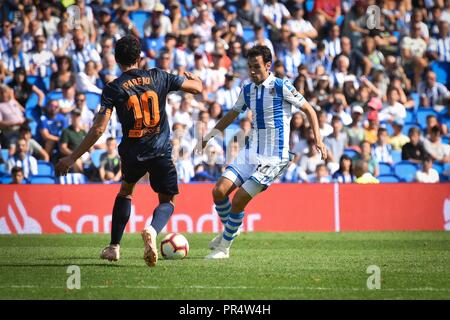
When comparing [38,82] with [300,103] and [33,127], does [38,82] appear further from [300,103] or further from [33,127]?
[300,103]

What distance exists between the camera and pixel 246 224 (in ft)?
58.3

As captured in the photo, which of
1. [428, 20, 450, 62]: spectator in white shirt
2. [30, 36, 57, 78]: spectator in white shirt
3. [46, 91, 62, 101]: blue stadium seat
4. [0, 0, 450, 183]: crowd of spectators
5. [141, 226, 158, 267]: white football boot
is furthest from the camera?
[428, 20, 450, 62]: spectator in white shirt

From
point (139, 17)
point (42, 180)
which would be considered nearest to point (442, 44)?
point (139, 17)

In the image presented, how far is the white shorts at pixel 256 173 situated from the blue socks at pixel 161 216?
3.55 ft

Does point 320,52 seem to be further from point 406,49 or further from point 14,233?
point 14,233

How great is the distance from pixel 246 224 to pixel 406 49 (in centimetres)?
752

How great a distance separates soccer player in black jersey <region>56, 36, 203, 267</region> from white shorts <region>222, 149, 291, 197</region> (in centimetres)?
103

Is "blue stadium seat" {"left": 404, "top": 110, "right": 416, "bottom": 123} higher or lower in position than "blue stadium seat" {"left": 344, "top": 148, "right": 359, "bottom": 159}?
higher

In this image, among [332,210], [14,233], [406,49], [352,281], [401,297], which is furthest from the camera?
[406,49]

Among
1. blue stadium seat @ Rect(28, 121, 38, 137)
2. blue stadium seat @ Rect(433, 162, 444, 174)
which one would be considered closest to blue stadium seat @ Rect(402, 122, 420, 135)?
blue stadium seat @ Rect(433, 162, 444, 174)

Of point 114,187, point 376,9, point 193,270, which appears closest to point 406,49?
point 376,9

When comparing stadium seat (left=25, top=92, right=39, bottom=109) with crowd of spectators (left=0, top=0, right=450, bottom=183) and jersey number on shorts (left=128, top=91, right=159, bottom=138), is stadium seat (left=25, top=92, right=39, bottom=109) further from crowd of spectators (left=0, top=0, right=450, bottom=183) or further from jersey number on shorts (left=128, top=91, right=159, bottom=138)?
jersey number on shorts (left=128, top=91, right=159, bottom=138)

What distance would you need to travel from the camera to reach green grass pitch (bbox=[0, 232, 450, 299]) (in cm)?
812

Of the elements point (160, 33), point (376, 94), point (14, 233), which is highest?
point (160, 33)
